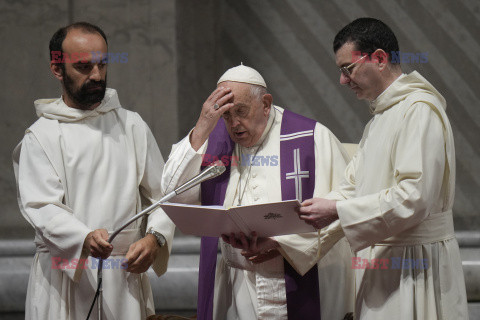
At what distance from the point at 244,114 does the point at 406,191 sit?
1.14 m

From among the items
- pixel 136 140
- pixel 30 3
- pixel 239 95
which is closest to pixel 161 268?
pixel 136 140

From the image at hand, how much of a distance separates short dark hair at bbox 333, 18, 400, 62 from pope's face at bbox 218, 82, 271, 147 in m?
0.62

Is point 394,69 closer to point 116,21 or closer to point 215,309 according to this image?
point 215,309

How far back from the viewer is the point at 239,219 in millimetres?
3832

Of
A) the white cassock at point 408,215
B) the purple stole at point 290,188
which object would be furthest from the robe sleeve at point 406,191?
the purple stole at point 290,188

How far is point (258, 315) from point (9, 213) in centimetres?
313

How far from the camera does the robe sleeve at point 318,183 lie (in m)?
4.17

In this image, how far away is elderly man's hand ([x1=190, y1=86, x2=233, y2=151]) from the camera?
14.1 ft

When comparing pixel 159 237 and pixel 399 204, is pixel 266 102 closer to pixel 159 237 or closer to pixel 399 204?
pixel 159 237

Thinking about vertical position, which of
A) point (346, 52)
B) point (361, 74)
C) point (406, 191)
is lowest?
point (406, 191)

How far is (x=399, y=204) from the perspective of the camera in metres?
3.59

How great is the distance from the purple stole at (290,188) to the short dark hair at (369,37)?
2.18 feet

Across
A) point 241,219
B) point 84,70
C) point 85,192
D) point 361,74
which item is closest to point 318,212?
point 241,219

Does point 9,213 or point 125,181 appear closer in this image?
point 125,181
